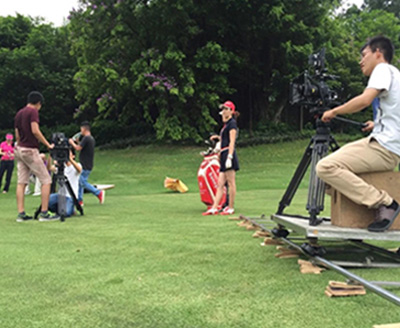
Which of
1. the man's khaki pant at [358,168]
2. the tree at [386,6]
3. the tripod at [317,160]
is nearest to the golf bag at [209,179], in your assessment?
the tripod at [317,160]

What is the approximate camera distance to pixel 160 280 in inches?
145

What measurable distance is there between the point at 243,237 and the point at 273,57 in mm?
28244

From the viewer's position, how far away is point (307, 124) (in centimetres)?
3694

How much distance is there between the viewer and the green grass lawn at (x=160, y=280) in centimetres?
278

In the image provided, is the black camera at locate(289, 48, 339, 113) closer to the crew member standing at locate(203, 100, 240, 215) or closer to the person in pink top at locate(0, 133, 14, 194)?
the crew member standing at locate(203, 100, 240, 215)

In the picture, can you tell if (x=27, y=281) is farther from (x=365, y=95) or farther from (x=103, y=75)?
(x=103, y=75)

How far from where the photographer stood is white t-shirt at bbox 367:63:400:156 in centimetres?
409

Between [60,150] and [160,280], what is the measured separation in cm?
517

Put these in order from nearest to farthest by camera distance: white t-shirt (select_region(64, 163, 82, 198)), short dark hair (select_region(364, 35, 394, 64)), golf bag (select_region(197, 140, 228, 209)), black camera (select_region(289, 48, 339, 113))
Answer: short dark hair (select_region(364, 35, 394, 64)), black camera (select_region(289, 48, 339, 113)), white t-shirt (select_region(64, 163, 82, 198)), golf bag (select_region(197, 140, 228, 209))

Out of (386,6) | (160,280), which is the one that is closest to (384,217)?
(160,280)

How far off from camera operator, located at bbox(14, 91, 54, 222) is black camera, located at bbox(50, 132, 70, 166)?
0.22m

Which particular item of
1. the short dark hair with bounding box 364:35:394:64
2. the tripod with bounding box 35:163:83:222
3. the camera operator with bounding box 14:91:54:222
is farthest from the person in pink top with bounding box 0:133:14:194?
the short dark hair with bounding box 364:35:394:64

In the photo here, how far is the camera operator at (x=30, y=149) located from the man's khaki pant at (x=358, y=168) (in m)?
5.15

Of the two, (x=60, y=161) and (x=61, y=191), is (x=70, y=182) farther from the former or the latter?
(x=60, y=161)
